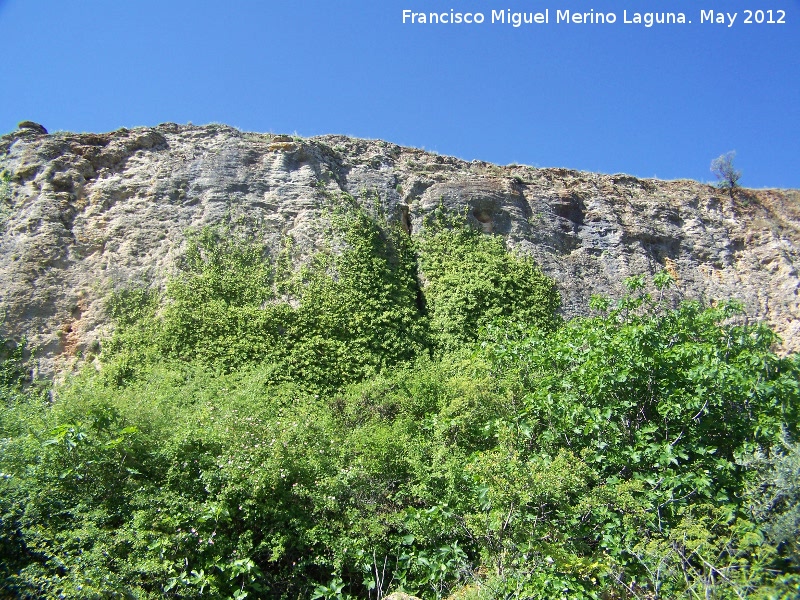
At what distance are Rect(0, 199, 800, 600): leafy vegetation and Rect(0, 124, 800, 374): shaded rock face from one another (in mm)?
2421

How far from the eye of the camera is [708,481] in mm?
6770

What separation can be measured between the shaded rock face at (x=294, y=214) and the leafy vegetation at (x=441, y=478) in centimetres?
242

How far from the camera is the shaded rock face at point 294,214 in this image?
40.2 ft

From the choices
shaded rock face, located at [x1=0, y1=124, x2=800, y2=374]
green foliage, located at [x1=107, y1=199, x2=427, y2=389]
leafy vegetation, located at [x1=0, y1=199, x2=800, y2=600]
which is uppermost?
shaded rock face, located at [x1=0, y1=124, x2=800, y2=374]

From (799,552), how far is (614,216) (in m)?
11.5

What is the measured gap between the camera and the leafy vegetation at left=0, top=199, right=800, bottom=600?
20.2ft

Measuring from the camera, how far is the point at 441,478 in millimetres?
7734

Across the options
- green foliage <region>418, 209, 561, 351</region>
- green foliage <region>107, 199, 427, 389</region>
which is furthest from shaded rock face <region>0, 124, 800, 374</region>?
green foliage <region>107, 199, 427, 389</region>

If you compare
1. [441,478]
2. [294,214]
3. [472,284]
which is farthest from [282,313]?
[441,478]

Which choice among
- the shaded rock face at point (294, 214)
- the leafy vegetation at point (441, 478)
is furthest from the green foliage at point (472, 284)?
the leafy vegetation at point (441, 478)

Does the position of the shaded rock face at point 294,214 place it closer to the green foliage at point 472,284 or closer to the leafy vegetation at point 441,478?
the green foliage at point 472,284

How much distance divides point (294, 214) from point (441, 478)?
24.7 feet

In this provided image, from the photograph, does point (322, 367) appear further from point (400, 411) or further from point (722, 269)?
point (722, 269)

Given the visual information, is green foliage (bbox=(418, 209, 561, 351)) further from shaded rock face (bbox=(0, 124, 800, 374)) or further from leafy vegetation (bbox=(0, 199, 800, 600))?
leafy vegetation (bbox=(0, 199, 800, 600))
